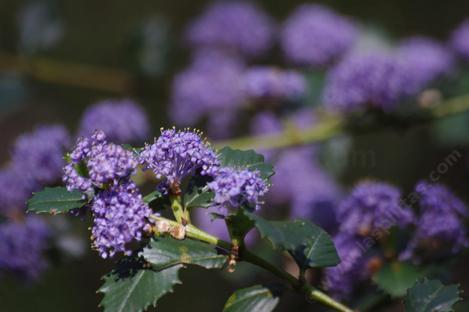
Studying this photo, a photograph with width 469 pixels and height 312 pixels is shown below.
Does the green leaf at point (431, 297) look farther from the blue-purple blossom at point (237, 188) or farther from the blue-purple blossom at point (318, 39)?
the blue-purple blossom at point (318, 39)

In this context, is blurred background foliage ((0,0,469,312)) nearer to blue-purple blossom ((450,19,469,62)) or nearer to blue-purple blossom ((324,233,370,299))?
blue-purple blossom ((450,19,469,62))

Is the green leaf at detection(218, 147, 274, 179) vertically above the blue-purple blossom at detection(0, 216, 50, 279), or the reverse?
the blue-purple blossom at detection(0, 216, 50, 279)

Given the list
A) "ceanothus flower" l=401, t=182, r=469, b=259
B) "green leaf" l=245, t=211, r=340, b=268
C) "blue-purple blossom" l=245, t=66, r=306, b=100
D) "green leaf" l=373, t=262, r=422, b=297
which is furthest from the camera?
"blue-purple blossom" l=245, t=66, r=306, b=100

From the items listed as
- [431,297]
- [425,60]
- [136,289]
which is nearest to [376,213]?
[431,297]

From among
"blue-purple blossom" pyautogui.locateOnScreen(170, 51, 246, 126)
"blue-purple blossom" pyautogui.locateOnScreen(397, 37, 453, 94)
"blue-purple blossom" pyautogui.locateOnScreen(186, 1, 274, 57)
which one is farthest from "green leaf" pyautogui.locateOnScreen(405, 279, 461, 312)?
"blue-purple blossom" pyautogui.locateOnScreen(186, 1, 274, 57)

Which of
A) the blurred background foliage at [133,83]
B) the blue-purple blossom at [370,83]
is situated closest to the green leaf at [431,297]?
the blue-purple blossom at [370,83]

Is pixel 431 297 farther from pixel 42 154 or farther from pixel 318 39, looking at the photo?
pixel 318 39
